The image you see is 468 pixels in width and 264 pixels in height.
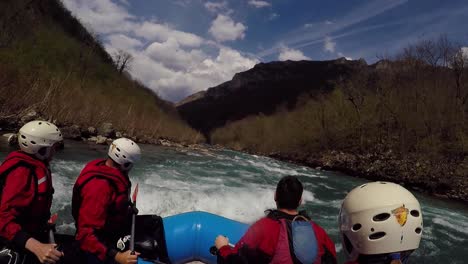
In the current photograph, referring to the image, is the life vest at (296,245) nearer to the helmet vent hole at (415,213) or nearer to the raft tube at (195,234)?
the helmet vent hole at (415,213)

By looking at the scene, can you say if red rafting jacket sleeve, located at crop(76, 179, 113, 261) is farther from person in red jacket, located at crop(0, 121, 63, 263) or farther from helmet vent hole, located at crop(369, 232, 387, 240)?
helmet vent hole, located at crop(369, 232, 387, 240)

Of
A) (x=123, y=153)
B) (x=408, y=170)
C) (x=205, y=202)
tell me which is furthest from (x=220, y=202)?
(x=408, y=170)

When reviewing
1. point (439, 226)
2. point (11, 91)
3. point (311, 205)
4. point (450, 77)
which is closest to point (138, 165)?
point (311, 205)

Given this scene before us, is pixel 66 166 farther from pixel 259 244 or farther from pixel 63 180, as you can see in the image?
pixel 259 244

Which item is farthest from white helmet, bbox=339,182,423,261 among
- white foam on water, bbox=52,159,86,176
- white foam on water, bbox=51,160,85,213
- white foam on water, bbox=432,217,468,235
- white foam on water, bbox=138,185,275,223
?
white foam on water, bbox=432,217,468,235

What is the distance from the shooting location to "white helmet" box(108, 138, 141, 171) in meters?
3.36

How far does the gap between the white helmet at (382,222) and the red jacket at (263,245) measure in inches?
20.5

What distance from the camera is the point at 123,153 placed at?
3.36m

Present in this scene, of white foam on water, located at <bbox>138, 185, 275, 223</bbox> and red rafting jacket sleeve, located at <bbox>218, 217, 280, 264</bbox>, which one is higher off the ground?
red rafting jacket sleeve, located at <bbox>218, 217, 280, 264</bbox>

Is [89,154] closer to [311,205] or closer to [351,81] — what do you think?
[311,205]

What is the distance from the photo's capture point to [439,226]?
10.9 m

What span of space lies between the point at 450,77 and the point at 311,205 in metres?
29.1

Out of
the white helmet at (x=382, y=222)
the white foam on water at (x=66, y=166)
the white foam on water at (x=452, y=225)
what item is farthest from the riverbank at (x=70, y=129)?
the white foam on water at (x=452, y=225)

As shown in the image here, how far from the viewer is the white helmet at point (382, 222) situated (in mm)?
1796
